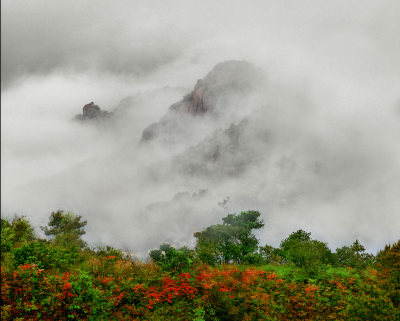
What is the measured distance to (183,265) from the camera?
43.3 ft

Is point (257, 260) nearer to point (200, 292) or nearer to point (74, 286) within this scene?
point (200, 292)

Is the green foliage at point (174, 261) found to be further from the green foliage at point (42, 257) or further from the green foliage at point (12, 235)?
the green foliage at point (12, 235)

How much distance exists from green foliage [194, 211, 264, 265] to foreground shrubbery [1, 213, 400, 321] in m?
5.44

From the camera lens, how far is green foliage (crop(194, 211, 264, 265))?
18.8 metres

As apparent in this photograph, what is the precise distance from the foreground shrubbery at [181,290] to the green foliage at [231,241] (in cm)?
544

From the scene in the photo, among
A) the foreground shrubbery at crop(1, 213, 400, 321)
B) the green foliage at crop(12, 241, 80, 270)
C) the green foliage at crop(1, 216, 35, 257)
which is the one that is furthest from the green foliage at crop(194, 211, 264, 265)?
the green foliage at crop(1, 216, 35, 257)

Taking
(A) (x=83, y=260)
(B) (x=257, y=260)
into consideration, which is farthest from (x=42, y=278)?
(B) (x=257, y=260)

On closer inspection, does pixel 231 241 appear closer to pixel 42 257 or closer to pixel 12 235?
pixel 42 257

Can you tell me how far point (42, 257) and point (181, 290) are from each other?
19.8ft

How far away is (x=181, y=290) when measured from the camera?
10742mm

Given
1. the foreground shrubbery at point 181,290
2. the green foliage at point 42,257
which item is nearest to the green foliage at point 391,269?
the foreground shrubbery at point 181,290

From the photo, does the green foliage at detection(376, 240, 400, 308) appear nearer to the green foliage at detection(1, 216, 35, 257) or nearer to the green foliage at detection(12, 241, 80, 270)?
the green foliage at detection(12, 241, 80, 270)

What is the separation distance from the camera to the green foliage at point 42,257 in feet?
38.1

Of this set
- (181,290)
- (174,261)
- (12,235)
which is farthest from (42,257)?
(181,290)
